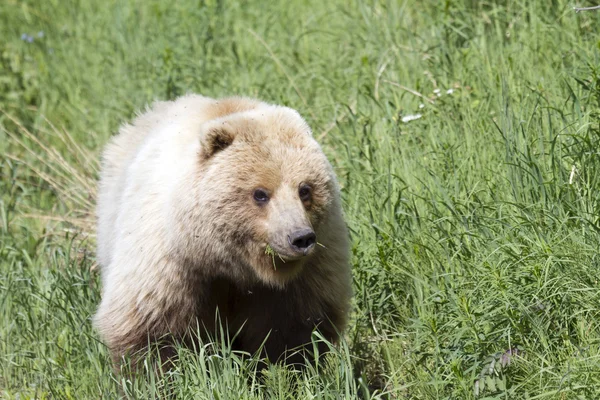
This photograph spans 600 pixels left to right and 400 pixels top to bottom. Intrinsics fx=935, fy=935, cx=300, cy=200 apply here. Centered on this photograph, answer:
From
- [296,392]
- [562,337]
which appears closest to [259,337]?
[296,392]

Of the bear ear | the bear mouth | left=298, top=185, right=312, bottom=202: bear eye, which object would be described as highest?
the bear ear

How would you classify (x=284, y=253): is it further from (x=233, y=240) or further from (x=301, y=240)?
(x=233, y=240)

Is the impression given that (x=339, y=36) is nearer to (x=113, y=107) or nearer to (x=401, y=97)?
(x=401, y=97)

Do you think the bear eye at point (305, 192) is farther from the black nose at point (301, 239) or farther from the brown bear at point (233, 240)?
the black nose at point (301, 239)

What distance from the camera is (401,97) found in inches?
263

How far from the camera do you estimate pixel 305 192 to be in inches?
176

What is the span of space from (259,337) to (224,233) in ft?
2.21

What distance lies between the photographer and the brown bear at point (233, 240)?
4.42 metres

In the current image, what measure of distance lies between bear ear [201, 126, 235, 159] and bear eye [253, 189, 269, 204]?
299mm

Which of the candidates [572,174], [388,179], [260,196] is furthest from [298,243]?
[572,174]

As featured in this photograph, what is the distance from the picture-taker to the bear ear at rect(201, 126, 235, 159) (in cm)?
451

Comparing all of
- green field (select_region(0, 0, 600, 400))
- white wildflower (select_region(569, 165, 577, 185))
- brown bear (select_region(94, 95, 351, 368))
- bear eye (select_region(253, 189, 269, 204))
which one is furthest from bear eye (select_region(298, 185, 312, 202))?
white wildflower (select_region(569, 165, 577, 185))

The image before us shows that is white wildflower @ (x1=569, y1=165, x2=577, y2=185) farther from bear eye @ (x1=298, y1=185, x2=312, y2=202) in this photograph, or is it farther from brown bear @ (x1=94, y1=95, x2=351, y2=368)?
bear eye @ (x1=298, y1=185, x2=312, y2=202)

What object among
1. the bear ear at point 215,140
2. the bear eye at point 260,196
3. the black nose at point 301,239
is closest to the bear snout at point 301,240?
the black nose at point 301,239
